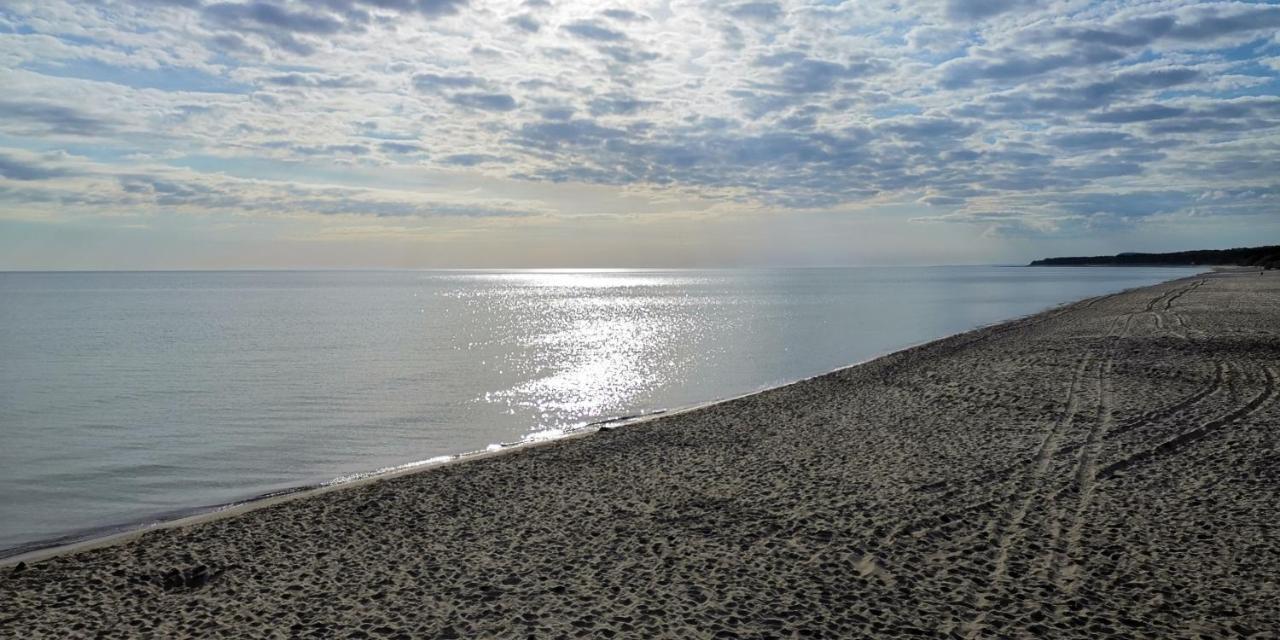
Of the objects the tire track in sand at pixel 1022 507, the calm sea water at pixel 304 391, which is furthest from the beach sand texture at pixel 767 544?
the calm sea water at pixel 304 391

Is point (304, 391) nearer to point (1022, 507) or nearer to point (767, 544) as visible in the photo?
point (767, 544)

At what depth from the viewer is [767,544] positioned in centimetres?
895

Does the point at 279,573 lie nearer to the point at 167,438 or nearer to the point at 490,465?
the point at 490,465

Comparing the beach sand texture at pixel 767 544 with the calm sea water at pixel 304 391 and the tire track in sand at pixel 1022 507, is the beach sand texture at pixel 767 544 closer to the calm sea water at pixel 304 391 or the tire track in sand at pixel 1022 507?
the tire track in sand at pixel 1022 507

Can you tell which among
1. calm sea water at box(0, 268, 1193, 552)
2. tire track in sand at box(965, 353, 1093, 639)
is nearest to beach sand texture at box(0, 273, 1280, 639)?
tire track in sand at box(965, 353, 1093, 639)

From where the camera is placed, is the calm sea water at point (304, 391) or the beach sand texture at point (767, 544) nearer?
the beach sand texture at point (767, 544)

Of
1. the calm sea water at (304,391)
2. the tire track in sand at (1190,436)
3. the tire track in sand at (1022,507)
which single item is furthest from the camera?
the calm sea water at (304,391)

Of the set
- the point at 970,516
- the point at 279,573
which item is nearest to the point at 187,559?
the point at 279,573

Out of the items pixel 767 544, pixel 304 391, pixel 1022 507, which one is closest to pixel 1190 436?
pixel 1022 507

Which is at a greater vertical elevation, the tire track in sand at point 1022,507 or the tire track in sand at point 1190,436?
the tire track in sand at point 1190,436

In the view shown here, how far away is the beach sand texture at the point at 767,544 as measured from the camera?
23.3 ft

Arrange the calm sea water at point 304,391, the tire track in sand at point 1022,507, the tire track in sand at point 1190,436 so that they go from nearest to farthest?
the tire track in sand at point 1022,507 → the tire track in sand at point 1190,436 → the calm sea water at point 304,391

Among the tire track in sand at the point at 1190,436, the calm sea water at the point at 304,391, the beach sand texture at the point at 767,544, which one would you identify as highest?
the tire track in sand at the point at 1190,436

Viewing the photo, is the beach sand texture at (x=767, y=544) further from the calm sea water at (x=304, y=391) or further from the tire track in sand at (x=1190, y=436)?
the calm sea water at (x=304, y=391)
